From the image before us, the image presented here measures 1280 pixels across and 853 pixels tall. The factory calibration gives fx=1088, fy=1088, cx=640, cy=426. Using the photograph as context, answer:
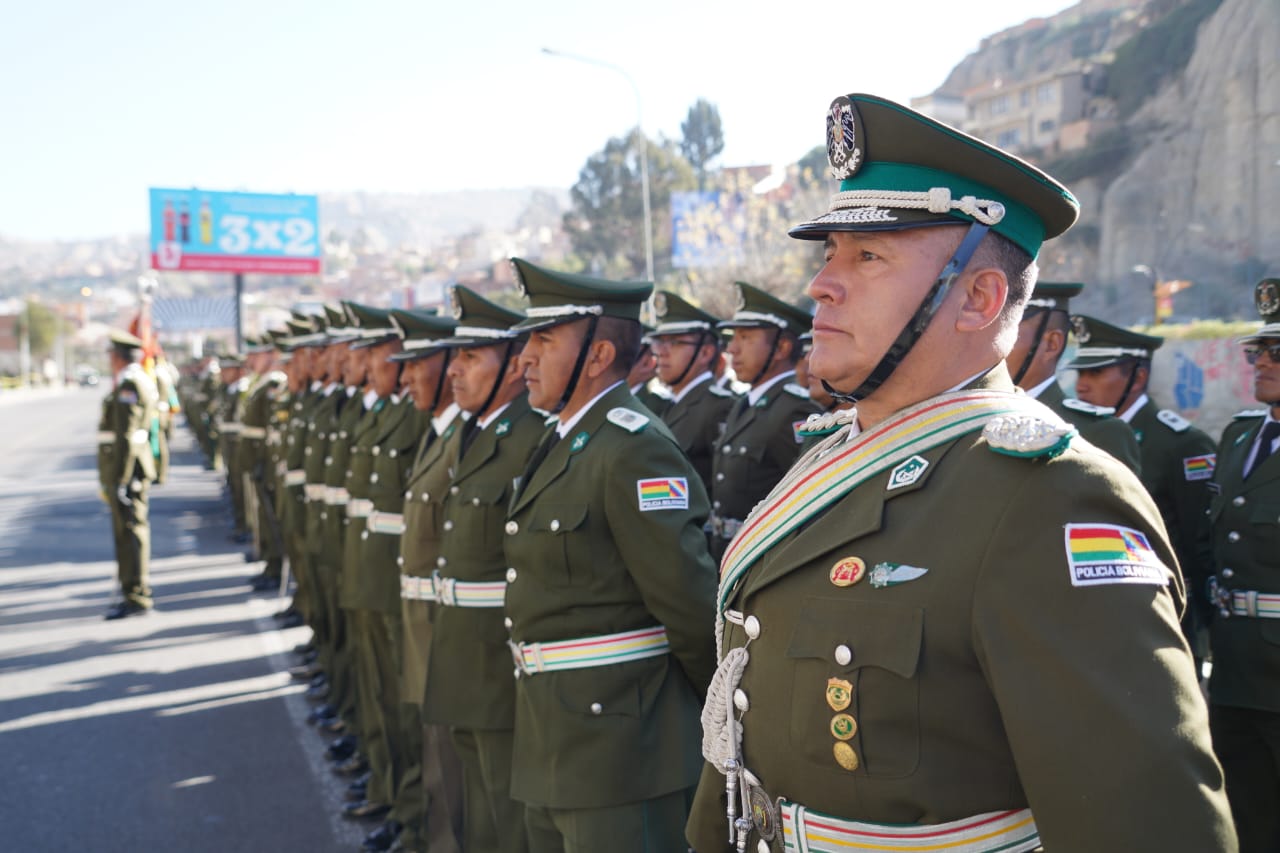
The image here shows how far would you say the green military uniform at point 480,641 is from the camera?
12.2 feet

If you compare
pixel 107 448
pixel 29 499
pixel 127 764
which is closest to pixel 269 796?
pixel 127 764

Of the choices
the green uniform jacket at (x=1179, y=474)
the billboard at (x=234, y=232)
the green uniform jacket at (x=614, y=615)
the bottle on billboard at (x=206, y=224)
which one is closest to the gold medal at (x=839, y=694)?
the green uniform jacket at (x=614, y=615)

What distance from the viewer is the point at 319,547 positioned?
703 cm

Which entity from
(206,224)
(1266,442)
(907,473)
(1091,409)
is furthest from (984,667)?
(206,224)

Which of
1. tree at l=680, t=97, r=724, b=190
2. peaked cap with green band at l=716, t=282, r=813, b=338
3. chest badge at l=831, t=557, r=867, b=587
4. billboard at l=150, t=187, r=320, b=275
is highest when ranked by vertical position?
tree at l=680, t=97, r=724, b=190

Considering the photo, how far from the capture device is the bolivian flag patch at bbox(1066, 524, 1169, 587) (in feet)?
4.68

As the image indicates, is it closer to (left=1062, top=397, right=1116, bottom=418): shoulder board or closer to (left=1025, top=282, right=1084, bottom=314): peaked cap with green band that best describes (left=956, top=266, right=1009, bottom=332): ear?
(left=1062, top=397, right=1116, bottom=418): shoulder board

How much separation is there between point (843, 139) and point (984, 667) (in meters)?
0.91

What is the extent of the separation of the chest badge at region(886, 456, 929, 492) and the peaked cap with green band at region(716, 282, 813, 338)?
4.68 metres

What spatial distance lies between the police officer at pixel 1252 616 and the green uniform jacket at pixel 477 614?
2.54 m

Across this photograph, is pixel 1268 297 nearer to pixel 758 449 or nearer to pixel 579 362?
pixel 758 449

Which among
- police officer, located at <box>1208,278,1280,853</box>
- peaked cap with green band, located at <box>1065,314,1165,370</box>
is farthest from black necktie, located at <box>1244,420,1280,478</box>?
peaked cap with green band, located at <box>1065,314,1165,370</box>

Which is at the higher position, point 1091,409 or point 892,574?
point 1091,409

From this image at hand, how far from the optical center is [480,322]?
4406mm
